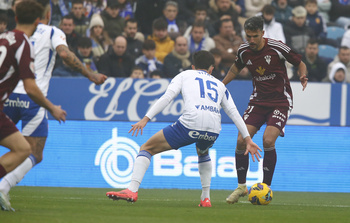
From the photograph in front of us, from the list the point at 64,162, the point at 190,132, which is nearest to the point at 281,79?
the point at 190,132

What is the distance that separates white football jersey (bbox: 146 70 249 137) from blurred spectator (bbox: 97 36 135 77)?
21.1ft

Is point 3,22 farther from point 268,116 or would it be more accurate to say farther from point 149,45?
point 268,116

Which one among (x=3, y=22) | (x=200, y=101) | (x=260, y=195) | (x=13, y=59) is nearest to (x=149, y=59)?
(x=3, y=22)

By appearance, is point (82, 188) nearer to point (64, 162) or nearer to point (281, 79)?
point (64, 162)

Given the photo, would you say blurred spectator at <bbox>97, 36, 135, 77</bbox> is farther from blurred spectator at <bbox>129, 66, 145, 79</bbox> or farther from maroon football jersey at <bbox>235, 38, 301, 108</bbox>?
maroon football jersey at <bbox>235, 38, 301, 108</bbox>

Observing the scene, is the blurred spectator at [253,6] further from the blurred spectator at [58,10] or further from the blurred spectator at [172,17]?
the blurred spectator at [58,10]

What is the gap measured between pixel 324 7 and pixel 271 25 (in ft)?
10.2

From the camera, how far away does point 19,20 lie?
643 centimetres

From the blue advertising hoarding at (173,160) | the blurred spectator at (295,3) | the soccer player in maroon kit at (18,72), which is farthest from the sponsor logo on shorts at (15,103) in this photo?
the blurred spectator at (295,3)

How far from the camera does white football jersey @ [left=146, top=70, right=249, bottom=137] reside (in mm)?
7855

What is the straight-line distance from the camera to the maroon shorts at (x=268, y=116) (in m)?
9.27

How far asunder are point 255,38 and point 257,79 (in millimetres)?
688

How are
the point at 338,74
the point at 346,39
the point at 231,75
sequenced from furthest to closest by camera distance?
the point at 346,39 < the point at 338,74 < the point at 231,75

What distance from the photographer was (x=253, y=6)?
57.4 feet
